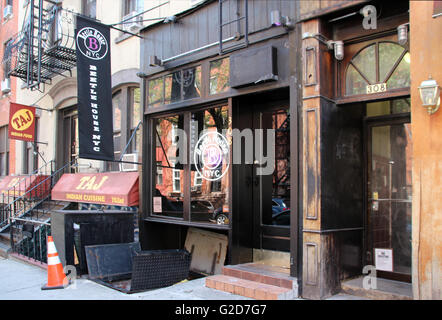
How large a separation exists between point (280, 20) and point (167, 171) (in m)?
3.79

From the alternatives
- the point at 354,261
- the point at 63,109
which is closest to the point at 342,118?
the point at 354,261

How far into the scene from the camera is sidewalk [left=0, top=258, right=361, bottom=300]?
5742 millimetres

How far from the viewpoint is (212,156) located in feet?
24.3

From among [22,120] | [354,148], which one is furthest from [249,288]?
[22,120]

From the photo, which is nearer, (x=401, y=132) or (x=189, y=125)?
(x=401, y=132)

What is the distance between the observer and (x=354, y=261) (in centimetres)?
583

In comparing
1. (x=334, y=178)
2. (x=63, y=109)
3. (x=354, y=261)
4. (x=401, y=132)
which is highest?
(x=63, y=109)

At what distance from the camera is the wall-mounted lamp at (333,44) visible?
18.3ft

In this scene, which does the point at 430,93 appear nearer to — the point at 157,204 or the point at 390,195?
the point at 390,195

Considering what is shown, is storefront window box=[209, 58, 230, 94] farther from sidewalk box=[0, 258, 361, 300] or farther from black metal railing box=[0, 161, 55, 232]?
black metal railing box=[0, 161, 55, 232]

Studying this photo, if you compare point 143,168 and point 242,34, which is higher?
point 242,34

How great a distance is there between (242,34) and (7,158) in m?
13.3

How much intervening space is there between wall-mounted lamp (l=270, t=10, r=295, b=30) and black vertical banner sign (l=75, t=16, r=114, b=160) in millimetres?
3627
